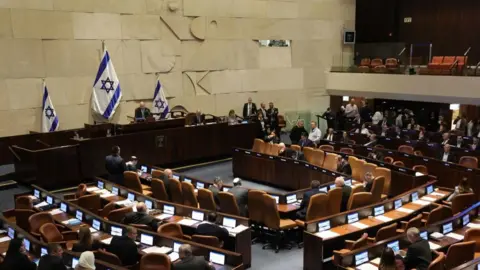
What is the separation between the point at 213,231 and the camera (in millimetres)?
6691

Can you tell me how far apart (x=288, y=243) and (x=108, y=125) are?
23.1ft

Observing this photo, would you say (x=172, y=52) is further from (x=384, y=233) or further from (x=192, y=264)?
(x=192, y=264)

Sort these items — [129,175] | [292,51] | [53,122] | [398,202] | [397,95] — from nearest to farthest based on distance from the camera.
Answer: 1. [398,202]
2. [129,175]
3. [53,122]
4. [397,95]
5. [292,51]

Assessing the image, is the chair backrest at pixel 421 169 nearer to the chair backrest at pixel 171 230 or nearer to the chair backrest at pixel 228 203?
the chair backrest at pixel 228 203

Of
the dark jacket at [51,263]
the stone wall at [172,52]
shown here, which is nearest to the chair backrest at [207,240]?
the dark jacket at [51,263]

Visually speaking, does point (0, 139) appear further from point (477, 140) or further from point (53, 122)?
point (477, 140)

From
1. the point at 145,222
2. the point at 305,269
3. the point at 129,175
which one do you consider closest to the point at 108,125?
the point at 129,175

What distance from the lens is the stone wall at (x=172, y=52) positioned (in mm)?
13453

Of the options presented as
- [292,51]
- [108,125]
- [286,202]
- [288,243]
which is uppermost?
[292,51]

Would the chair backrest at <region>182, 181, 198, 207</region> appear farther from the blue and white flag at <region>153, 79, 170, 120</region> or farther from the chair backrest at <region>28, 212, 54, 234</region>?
the blue and white flag at <region>153, 79, 170, 120</region>

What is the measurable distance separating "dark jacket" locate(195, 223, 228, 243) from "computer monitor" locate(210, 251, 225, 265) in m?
0.75

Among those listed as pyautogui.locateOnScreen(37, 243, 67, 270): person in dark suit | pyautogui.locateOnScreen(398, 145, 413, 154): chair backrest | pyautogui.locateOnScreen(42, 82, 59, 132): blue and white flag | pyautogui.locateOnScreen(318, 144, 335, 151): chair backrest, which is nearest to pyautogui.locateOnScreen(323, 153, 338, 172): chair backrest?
pyautogui.locateOnScreen(318, 144, 335, 151): chair backrest

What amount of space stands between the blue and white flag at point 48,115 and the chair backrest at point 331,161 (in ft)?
26.6

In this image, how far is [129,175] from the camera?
9609mm
